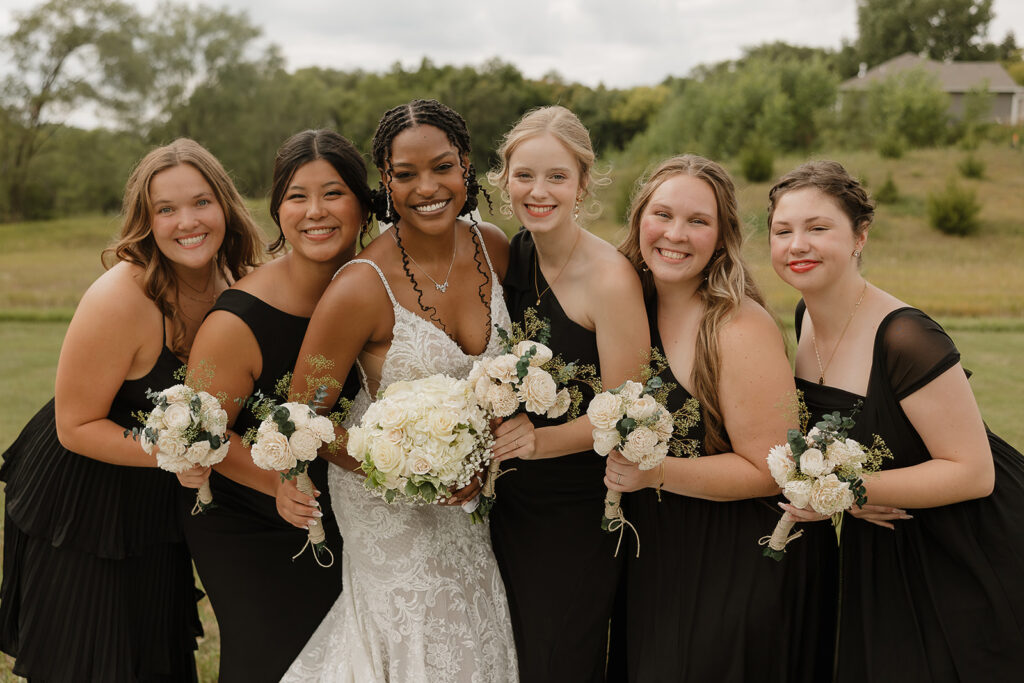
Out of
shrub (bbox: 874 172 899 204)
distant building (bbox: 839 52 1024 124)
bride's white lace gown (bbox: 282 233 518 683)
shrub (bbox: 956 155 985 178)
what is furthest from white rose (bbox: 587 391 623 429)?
distant building (bbox: 839 52 1024 124)

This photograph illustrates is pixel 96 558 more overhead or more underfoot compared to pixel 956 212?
more underfoot

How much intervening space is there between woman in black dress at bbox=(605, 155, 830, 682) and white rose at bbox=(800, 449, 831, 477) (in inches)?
19.8

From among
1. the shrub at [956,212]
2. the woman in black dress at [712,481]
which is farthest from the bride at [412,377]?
the shrub at [956,212]

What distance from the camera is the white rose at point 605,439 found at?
329cm

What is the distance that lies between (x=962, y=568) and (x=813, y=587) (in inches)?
25.1

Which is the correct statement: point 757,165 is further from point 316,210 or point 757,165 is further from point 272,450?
point 272,450

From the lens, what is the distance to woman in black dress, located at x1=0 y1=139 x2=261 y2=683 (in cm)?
410

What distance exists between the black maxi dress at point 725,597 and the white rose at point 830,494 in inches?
22.6

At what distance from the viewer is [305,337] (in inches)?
151

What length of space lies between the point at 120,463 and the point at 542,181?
101 inches

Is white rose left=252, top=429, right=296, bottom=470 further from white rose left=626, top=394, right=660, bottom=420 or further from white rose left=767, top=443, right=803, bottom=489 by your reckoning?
white rose left=767, top=443, right=803, bottom=489

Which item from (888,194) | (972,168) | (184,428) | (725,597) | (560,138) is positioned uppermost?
(972,168)

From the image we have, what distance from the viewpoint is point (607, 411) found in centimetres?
323

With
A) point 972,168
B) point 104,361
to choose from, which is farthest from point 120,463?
point 972,168
